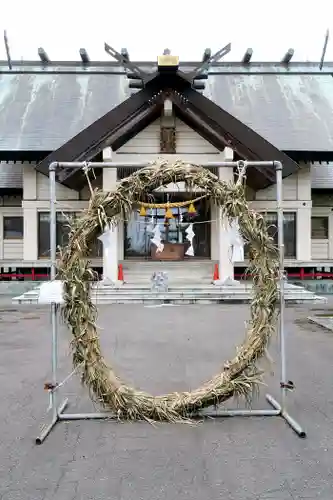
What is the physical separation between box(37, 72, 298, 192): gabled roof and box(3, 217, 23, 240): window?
6.55 m

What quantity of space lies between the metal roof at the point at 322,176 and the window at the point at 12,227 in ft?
43.9

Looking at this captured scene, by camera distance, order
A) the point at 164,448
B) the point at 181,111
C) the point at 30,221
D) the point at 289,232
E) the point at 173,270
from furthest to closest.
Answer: the point at 289,232 < the point at 30,221 < the point at 173,270 < the point at 181,111 < the point at 164,448

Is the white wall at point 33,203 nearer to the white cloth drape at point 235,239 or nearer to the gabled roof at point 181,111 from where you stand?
the gabled roof at point 181,111

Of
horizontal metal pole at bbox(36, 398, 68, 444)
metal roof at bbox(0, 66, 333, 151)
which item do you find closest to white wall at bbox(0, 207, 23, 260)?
metal roof at bbox(0, 66, 333, 151)

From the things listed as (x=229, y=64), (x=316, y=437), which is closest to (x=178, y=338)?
(x=316, y=437)

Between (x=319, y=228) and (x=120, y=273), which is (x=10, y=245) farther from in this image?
(x=319, y=228)

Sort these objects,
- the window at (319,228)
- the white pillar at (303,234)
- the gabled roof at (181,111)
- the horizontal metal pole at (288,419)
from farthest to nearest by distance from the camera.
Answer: the window at (319,228), the white pillar at (303,234), the gabled roof at (181,111), the horizontal metal pole at (288,419)

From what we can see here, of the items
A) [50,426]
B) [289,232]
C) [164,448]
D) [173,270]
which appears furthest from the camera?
[289,232]

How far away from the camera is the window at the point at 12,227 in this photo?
73.1ft

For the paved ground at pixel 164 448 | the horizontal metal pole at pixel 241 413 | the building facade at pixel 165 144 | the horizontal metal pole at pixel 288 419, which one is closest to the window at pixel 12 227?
the building facade at pixel 165 144

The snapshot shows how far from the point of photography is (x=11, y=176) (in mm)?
22172

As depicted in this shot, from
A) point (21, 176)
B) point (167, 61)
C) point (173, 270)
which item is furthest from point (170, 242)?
point (167, 61)

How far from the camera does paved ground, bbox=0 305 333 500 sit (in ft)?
11.5

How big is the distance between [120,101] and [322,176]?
34.5 ft
